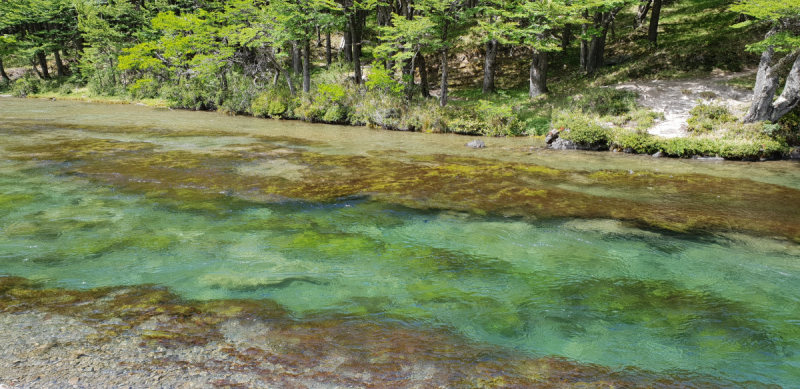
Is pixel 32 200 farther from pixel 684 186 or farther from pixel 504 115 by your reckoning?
pixel 504 115

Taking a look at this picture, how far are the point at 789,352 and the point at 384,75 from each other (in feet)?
60.6

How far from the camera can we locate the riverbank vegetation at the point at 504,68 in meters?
14.9

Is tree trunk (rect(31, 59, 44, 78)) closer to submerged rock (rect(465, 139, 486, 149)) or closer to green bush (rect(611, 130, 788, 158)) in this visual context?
submerged rock (rect(465, 139, 486, 149))

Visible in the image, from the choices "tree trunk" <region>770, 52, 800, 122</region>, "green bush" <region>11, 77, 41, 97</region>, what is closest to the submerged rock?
"tree trunk" <region>770, 52, 800, 122</region>

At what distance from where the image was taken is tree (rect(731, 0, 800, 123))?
13.3m

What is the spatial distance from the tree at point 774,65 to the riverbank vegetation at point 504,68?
0.15ft

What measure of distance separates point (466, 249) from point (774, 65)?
15.2 meters

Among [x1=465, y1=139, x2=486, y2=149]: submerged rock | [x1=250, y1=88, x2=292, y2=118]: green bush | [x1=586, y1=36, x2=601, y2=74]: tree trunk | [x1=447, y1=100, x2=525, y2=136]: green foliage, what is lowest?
[x1=465, y1=139, x2=486, y2=149]: submerged rock

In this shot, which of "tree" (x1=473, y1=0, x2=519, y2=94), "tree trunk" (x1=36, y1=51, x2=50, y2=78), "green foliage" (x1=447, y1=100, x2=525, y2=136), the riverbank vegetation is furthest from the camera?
"tree trunk" (x1=36, y1=51, x2=50, y2=78)

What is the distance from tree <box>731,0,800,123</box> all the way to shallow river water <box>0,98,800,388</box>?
143 inches

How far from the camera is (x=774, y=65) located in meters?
14.7

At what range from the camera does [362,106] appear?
69.4ft

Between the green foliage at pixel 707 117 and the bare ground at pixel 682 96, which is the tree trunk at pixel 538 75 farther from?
the green foliage at pixel 707 117

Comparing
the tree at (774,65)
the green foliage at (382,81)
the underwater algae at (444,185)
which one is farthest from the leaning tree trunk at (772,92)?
the green foliage at (382,81)
